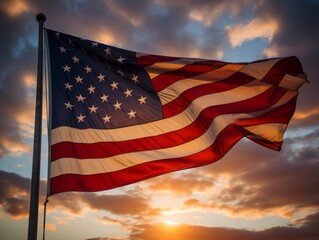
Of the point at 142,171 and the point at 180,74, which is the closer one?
the point at 142,171

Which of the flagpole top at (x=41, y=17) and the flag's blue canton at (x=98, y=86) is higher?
the flagpole top at (x=41, y=17)

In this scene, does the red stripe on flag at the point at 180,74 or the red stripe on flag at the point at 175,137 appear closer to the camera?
the red stripe on flag at the point at 175,137

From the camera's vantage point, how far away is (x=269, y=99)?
11781mm

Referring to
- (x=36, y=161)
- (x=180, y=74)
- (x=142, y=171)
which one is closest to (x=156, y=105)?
(x=180, y=74)

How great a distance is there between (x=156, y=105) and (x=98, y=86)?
190cm

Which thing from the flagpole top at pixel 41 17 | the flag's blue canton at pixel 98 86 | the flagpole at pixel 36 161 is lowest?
the flagpole at pixel 36 161

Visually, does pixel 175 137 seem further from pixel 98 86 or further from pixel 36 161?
pixel 36 161

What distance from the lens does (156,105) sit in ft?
38.9

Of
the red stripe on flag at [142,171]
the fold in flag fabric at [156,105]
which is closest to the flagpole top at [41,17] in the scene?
the fold in flag fabric at [156,105]

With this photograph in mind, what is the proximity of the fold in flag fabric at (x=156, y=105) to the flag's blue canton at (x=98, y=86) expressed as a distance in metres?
0.03

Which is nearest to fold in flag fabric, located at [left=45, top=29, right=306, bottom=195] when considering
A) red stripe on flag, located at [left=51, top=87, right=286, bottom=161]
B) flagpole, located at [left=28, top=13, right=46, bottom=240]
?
red stripe on flag, located at [left=51, top=87, right=286, bottom=161]

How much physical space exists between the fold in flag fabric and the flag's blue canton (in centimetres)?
3

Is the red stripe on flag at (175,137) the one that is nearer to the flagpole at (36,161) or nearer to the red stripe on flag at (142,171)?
the red stripe on flag at (142,171)

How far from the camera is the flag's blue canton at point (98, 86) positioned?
11.2m
